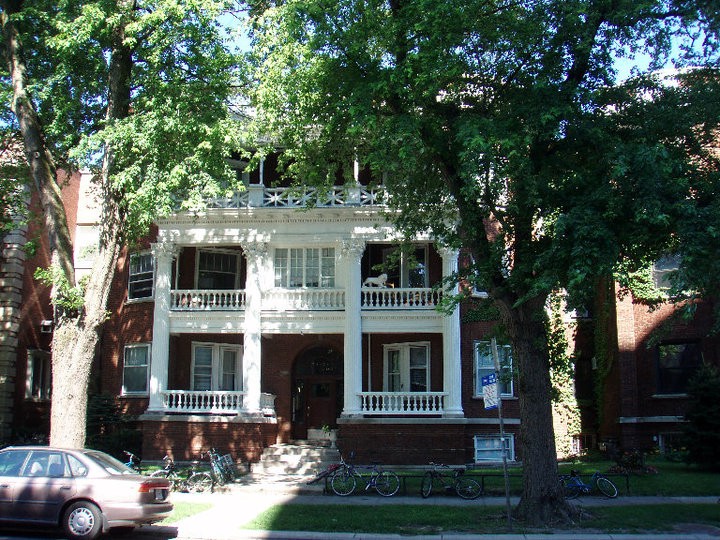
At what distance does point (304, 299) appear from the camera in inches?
916

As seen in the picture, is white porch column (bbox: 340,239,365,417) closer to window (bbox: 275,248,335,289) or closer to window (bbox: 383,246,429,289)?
window (bbox: 275,248,335,289)

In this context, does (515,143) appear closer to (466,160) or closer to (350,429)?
(466,160)

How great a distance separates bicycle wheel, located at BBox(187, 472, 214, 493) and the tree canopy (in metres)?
8.59

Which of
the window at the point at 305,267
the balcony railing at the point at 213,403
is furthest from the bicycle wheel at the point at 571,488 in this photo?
the window at the point at 305,267

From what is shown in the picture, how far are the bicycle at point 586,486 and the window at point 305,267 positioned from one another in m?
10.4

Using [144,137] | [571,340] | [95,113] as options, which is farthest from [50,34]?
[571,340]

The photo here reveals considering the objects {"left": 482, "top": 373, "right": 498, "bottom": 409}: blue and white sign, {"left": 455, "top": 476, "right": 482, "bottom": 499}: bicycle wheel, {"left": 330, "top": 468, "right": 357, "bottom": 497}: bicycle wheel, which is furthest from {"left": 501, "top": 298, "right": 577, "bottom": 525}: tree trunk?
{"left": 330, "top": 468, "right": 357, "bottom": 497}: bicycle wheel

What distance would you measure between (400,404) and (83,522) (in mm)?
12166

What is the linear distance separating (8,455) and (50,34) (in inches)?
407

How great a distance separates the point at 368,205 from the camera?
75.0 ft

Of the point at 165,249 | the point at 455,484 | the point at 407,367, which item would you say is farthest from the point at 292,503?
the point at 165,249

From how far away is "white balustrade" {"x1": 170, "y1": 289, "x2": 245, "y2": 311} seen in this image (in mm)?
23531

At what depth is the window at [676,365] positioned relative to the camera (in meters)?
23.9

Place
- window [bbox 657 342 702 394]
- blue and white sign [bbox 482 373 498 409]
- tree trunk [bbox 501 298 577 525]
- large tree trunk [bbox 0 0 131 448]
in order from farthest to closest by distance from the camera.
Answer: window [bbox 657 342 702 394]
large tree trunk [bbox 0 0 131 448]
tree trunk [bbox 501 298 577 525]
blue and white sign [bbox 482 373 498 409]
